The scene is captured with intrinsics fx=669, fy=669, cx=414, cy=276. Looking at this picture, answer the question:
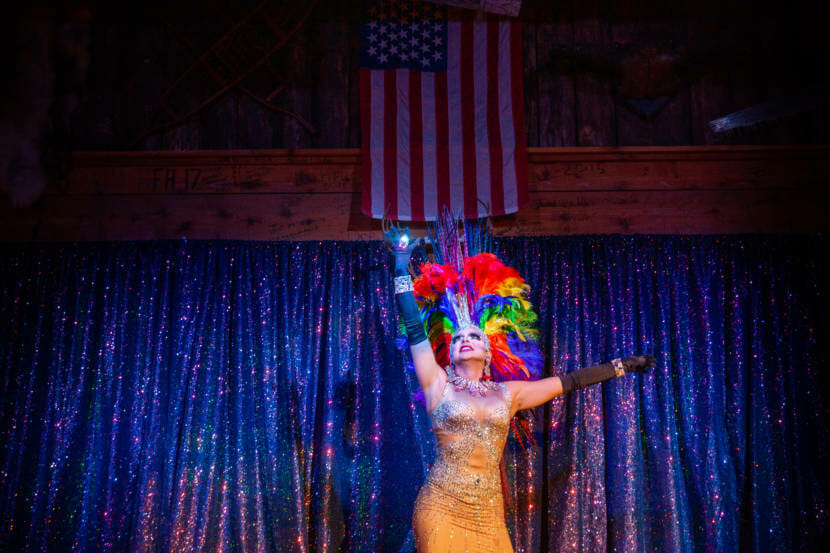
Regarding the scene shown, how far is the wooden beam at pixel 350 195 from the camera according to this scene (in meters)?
4.18

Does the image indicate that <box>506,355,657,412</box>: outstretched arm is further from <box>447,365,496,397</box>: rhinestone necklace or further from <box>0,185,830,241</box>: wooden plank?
<box>0,185,830,241</box>: wooden plank

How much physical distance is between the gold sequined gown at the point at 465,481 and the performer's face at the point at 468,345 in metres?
0.16

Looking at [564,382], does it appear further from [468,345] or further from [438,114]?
[438,114]

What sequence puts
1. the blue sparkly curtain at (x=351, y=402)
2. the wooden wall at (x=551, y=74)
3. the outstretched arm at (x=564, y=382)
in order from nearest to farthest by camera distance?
the outstretched arm at (x=564, y=382)
the blue sparkly curtain at (x=351, y=402)
the wooden wall at (x=551, y=74)

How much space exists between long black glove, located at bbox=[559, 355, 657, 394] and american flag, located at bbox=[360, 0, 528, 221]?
4.11 ft

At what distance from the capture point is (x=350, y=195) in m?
4.24

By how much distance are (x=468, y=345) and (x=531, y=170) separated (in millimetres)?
1566

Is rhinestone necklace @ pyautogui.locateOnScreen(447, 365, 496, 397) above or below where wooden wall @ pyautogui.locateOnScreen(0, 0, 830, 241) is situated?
below

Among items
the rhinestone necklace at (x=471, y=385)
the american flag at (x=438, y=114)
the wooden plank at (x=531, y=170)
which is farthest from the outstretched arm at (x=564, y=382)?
the wooden plank at (x=531, y=170)

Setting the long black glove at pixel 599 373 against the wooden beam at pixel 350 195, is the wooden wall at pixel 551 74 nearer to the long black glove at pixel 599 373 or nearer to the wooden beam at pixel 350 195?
the wooden beam at pixel 350 195

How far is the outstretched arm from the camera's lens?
319cm

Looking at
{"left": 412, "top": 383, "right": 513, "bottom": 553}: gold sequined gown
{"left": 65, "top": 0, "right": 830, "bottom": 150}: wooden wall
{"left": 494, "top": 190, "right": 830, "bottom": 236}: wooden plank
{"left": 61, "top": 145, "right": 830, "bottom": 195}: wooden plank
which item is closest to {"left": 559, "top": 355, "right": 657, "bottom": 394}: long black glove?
{"left": 412, "top": 383, "right": 513, "bottom": 553}: gold sequined gown

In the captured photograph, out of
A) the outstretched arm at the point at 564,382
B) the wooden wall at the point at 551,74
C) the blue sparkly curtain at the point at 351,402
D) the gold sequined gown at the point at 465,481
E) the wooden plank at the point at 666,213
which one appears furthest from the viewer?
the wooden wall at the point at 551,74

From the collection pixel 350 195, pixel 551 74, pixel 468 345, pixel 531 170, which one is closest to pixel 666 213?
pixel 531 170
